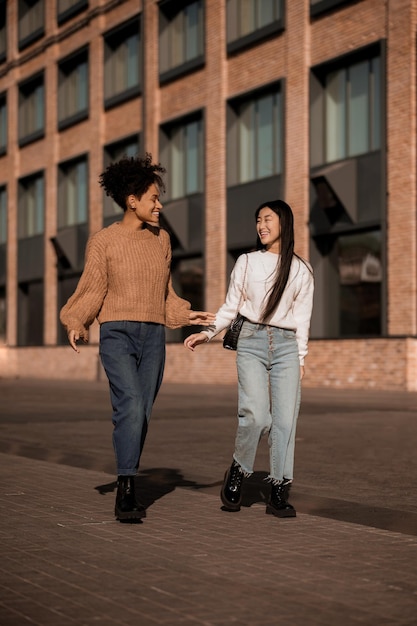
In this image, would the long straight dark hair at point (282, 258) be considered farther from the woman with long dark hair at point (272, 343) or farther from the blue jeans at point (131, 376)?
the blue jeans at point (131, 376)

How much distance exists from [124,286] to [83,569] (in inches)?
84.1

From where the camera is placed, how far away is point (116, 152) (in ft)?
117

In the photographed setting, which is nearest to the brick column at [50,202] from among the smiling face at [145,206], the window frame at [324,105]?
the window frame at [324,105]

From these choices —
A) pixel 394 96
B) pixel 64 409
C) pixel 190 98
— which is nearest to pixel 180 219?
pixel 190 98

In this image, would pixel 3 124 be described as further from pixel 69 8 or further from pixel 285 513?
pixel 285 513

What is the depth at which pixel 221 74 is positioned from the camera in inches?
1172

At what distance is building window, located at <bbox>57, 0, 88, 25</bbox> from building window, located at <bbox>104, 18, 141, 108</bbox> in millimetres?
2109

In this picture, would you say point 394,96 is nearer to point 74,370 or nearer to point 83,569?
point 74,370

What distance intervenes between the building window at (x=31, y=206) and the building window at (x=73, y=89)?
3109 mm

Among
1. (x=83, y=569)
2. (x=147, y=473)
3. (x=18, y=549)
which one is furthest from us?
(x=147, y=473)

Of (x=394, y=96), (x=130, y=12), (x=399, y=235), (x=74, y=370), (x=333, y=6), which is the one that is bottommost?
(x=74, y=370)

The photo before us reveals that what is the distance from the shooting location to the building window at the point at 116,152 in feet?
113

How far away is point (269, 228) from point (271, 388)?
3.19 feet

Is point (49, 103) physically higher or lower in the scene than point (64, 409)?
higher
